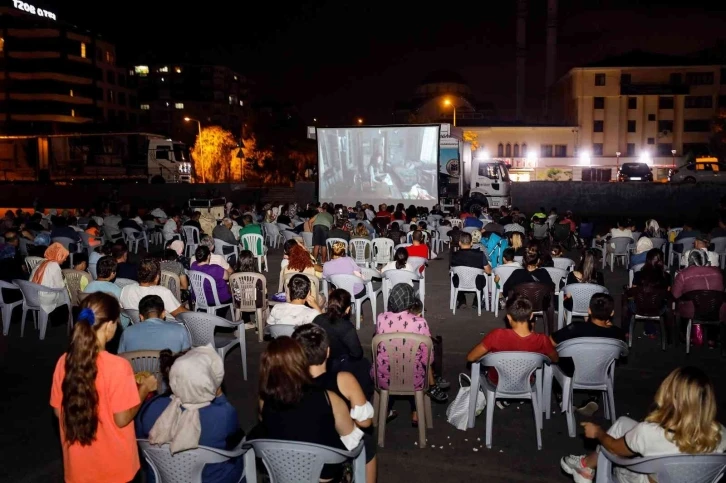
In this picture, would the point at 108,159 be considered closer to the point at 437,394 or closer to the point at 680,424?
the point at 437,394

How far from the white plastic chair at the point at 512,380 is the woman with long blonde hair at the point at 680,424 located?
1.41 m

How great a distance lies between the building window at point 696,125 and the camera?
2010 inches

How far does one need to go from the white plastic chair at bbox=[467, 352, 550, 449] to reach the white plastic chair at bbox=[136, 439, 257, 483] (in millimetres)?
2215

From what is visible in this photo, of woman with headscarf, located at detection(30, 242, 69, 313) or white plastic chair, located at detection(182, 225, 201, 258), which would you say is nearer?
woman with headscarf, located at detection(30, 242, 69, 313)

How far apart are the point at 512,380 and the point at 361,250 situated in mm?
6385

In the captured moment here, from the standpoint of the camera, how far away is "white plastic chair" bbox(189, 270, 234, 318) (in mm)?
7438

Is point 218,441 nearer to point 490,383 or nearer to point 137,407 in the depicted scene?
point 137,407

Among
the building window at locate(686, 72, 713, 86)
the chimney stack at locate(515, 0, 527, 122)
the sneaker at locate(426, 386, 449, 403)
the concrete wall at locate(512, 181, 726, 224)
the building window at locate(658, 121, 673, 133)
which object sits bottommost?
the sneaker at locate(426, 386, 449, 403)

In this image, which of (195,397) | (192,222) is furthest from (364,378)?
(192,222)

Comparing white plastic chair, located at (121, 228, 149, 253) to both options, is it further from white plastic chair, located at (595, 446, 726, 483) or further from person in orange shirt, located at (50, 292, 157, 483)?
white plastic chair, located at (595, 446, 726, 483)

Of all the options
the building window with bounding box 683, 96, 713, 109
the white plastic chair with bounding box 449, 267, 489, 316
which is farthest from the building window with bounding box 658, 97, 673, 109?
the white plastic chair with bounding box 449, 267, 489, 316

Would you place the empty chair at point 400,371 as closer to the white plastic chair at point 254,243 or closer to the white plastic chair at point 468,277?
the white plastic chair at point 468,277

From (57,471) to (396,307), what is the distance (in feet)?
9.47

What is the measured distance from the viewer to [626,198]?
1102 inches
